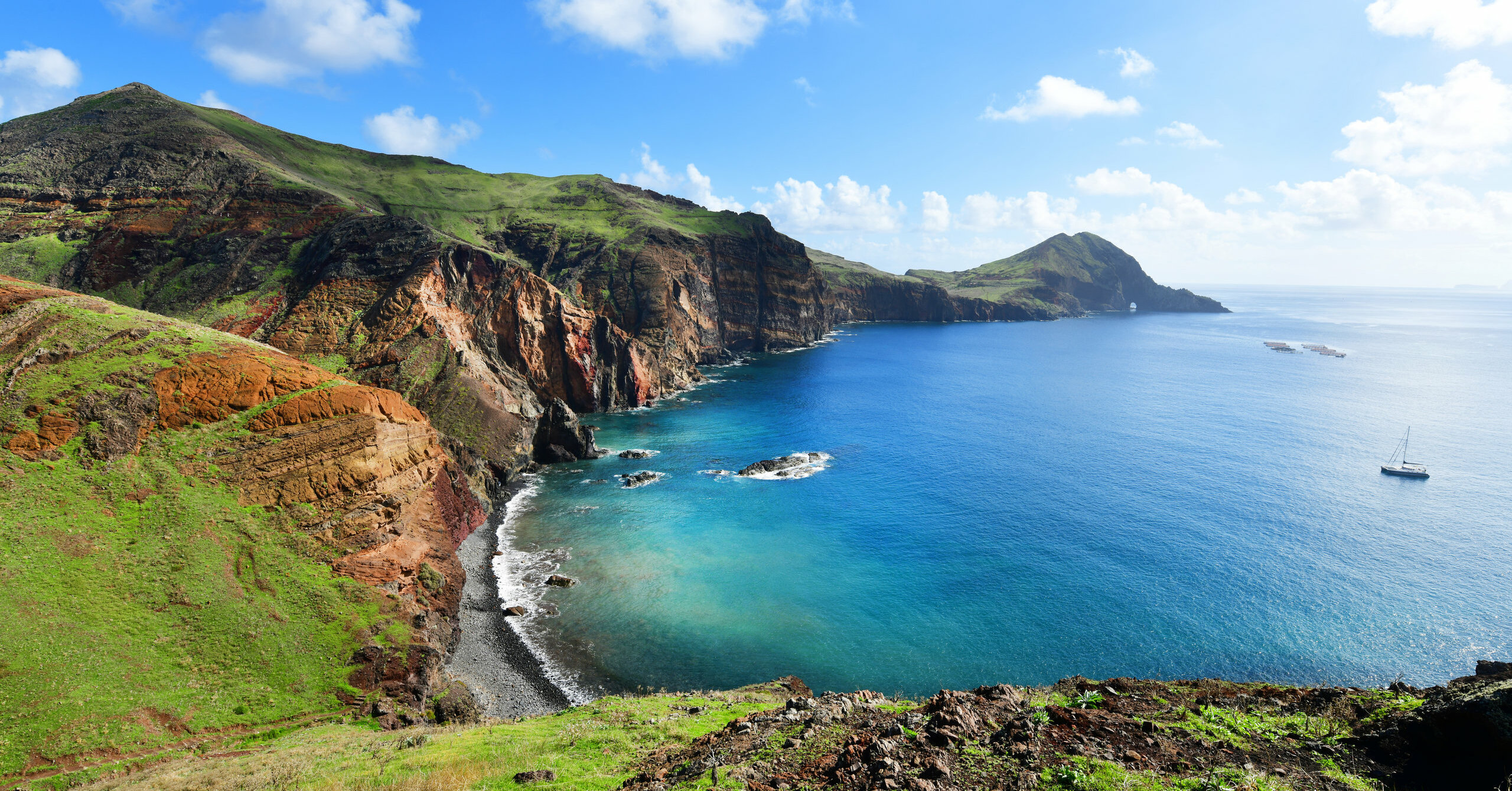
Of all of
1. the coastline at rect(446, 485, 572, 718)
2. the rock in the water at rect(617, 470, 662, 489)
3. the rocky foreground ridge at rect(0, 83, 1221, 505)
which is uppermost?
the rocky foreground ridge at rect(0, 83, 1221, 505)

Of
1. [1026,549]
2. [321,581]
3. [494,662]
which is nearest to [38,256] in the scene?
[321,581]

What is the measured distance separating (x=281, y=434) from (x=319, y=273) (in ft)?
173

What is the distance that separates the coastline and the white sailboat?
98309 millimetres

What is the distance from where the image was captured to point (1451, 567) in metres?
51.1

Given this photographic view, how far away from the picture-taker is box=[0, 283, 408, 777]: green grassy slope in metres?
26.4

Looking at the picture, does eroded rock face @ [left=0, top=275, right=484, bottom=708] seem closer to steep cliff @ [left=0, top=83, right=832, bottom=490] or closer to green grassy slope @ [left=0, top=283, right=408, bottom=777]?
green grassy slope @ [left=0, top=283, right=408, bottom=777]

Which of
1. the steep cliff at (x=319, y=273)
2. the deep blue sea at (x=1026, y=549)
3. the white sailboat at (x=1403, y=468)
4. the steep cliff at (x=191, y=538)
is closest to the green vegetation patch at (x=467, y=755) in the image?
the steep cliff at (x=191, y=538)

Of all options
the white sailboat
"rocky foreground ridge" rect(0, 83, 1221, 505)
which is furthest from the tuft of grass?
the white sailboat

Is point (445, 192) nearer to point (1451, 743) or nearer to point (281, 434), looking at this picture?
point (281, 434)

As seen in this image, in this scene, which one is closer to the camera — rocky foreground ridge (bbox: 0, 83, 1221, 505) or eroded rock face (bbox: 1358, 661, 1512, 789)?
eroded rock face (bbox: 1358, 661, 1512, 789)

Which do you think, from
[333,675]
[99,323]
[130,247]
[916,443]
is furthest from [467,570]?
[130,247]

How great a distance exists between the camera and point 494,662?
133 ft

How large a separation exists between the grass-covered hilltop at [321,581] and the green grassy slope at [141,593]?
143mm

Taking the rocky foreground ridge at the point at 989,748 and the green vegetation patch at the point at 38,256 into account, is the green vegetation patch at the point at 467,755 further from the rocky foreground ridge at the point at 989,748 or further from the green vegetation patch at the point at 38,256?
the green vegetation patch at the point at 38,256
